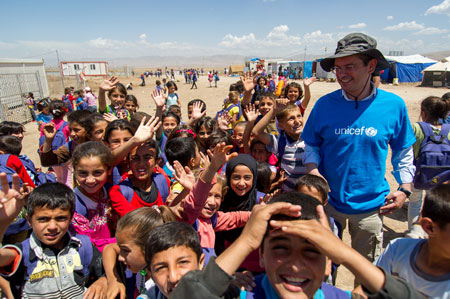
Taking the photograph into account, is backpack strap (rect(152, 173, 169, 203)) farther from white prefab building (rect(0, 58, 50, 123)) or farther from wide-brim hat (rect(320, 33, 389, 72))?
white prefab building (rect(0, 58, 50, 123))

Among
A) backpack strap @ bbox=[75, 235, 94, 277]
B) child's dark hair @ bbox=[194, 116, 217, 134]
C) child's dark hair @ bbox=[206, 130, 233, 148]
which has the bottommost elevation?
backpack strap @ bbox=[75, 235, 94, 277]

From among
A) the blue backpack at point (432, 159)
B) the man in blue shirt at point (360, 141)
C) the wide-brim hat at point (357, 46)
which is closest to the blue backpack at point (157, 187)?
the man in blue shirt at point (360, 141)

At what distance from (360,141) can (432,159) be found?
1754 mm

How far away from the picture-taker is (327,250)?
0.94m

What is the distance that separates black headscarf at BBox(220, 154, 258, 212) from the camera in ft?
8.20

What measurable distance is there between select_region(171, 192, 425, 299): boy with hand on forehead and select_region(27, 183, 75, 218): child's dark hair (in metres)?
1.34

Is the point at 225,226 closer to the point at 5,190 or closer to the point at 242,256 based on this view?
the point at 242,256

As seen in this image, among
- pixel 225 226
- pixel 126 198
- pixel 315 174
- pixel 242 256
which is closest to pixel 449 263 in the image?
pixel 315 174

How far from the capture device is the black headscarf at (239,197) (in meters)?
2.50

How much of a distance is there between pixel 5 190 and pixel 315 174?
2224 mm

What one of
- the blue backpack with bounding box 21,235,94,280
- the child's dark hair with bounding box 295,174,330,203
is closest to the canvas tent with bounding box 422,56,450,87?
the child's dark hair with bounding box 295,174,330,203

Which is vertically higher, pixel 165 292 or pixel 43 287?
pixel 165 292

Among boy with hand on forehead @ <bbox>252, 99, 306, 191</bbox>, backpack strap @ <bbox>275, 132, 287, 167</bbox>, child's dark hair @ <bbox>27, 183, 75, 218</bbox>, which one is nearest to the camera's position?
child's dark hair @ <bbox>27, 183, 75, 218</bbox>

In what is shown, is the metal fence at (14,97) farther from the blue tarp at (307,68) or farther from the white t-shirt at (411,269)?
the blue tarp at (307,68)
